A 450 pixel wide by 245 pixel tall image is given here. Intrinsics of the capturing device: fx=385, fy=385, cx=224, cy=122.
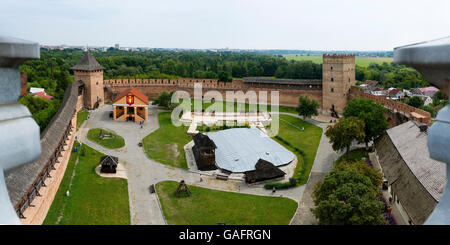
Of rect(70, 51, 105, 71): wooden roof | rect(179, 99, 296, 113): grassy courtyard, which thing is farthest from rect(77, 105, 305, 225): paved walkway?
rect(179, 99, 296, 113): grassy courtyard

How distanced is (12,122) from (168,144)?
23358mm

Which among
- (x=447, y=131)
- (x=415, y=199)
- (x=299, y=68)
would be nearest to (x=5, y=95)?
(x=447, y=131)

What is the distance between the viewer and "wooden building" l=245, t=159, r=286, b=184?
62.7 ft

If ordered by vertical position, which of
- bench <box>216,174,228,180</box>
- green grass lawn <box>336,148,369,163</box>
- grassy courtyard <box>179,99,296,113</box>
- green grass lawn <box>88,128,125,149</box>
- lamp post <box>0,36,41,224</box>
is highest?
lamp post <box>0,36,41,224</box>

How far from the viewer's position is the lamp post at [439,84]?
1.94 m

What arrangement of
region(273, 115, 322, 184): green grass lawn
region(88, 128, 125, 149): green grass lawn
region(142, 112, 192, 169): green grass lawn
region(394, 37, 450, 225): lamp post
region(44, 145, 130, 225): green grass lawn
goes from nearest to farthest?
1. region(394, 37, 450, 225): lamp post
2. region(44, 145, 130, 225): green grass lawn
3. region(273, 115, 322, 184): green grass lawn
4. region(142, 112, 192, 169): green grass lawn
5. region(88, 128, 125, 149): green grass lawn

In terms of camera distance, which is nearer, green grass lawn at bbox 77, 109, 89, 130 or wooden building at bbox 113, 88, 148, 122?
green grass lawn at bbox 77, 109, 89, 130

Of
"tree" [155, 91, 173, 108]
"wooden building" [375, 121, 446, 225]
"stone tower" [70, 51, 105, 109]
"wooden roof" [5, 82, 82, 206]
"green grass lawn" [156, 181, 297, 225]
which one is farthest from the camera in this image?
"tree" [155, 91, 173, 108]

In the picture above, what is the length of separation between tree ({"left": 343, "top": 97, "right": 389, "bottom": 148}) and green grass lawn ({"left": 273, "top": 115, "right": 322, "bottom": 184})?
319 centimetres

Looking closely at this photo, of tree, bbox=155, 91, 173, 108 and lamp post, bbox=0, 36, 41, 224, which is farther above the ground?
lamp post, bbox=0, 36, 41, 224

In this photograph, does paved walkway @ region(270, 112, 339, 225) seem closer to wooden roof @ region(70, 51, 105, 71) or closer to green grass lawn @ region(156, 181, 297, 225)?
green grass lawn @ region(156, 181, 297, 225)

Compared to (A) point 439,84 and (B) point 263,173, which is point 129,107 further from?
(A) point 439,84

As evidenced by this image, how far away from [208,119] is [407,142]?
1674 cm
